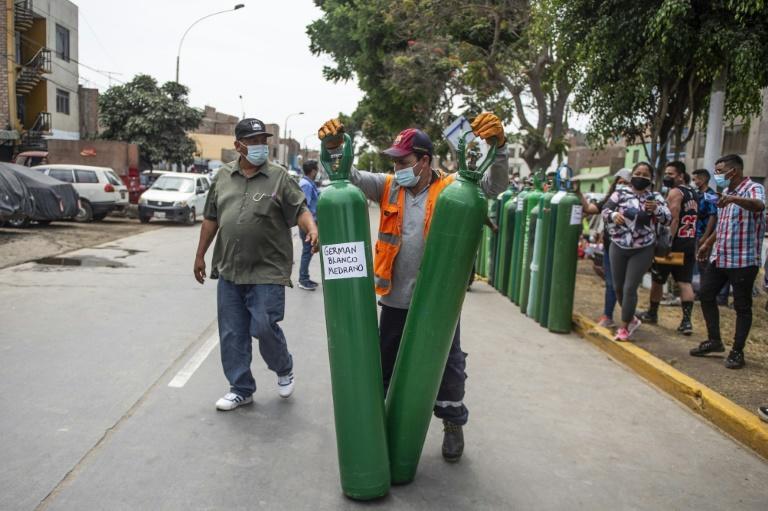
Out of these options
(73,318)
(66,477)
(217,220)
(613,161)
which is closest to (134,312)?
(73,318)

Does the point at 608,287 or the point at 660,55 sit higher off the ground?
the point at 660,55

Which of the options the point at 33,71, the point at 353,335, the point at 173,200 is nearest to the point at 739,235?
the point at 353,335

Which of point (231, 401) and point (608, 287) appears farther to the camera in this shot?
point (608, 287)

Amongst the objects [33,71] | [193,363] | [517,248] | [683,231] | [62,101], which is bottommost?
[193,363]

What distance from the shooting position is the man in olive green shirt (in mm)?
4102

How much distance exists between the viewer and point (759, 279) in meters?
10.0

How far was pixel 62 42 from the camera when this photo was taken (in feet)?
96.4

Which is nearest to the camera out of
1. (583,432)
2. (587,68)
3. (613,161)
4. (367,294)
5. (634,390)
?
(367,294)

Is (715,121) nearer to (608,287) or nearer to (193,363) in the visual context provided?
(608,287)

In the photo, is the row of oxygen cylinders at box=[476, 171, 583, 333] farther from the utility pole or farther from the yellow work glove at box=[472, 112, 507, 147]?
the yellow work glove at box=[472, 112, 507, 147]

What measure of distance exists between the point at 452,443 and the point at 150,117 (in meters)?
28.3

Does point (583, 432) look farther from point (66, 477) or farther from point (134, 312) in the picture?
point (134, 312)

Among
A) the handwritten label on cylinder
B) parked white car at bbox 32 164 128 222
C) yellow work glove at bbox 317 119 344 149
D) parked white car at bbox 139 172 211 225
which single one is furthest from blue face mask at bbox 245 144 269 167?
parked white car at bbox 32 164 128 222

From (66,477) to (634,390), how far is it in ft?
13.3
